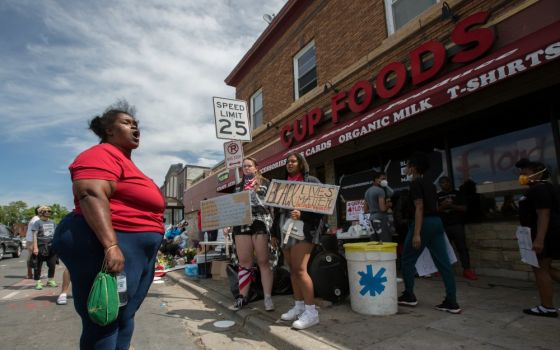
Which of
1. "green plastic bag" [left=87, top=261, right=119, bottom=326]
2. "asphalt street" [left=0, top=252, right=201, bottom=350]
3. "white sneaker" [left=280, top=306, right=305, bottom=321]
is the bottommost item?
"asphalt street" [left=0, top=252, right=201, bottom=350]

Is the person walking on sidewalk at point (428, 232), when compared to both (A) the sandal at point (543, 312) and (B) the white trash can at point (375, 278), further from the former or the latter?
(A) the sandal at point (543, 312)

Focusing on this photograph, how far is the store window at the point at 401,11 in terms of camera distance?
690 centimetres

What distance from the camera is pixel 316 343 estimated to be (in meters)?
2.91

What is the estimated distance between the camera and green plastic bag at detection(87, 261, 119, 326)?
5.26ft

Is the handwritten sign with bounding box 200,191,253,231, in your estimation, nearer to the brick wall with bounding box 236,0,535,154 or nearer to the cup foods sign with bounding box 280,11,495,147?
the cup foods sign with bounding box 280,11,495,147

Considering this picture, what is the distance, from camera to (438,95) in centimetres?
482

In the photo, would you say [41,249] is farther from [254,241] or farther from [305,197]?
[305,197]

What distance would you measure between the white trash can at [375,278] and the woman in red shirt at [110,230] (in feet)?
7.54

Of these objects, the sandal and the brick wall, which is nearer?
A: the sandal

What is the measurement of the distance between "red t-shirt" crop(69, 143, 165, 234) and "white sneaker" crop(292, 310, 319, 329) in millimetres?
1851

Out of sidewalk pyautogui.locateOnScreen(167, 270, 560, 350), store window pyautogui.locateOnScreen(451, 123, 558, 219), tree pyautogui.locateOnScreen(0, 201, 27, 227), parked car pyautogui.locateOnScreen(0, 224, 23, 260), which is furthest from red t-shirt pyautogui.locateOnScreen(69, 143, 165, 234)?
tree pyautogui.locateOnScreen(0, 201, 27, 227)

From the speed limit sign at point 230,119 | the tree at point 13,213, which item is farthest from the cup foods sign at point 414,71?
the tree at point 13,213

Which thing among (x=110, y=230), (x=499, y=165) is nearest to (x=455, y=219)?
(x=499, y=165)

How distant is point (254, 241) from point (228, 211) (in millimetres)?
571
